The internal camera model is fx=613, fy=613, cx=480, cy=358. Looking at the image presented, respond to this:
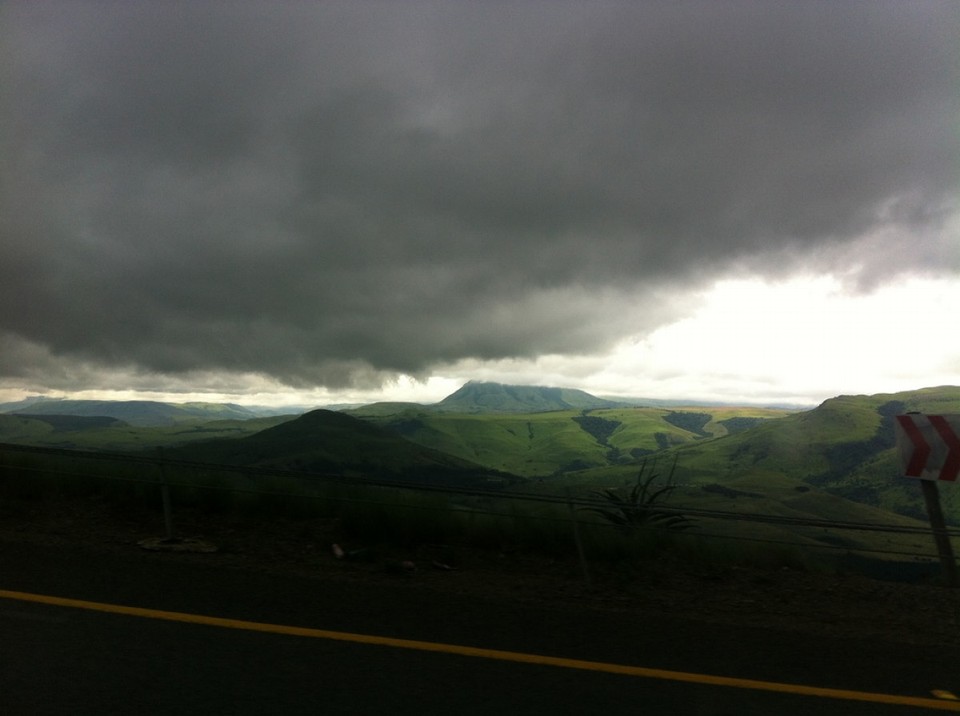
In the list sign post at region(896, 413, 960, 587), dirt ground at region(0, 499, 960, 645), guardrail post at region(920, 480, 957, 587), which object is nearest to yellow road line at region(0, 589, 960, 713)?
dirt ground at region(0, 499, 960, 645)

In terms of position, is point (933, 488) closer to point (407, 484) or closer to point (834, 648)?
point (834, 648)

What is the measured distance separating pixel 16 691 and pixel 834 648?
21.6 feet

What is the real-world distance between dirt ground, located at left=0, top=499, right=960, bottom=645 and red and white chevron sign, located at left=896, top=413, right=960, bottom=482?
1602mm

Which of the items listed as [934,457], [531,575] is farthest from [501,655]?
[934,457]

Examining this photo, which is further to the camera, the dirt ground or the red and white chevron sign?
the red and white chevron sign

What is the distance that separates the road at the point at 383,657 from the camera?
161 inches

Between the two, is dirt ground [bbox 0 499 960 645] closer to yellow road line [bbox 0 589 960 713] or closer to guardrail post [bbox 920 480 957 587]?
guardrail post [bbox 920 480 957 587]

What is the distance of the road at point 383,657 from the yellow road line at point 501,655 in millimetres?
19

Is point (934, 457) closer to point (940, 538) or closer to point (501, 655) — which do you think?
point (940, 538)

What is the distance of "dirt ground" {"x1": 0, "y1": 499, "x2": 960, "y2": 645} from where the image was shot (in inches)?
270

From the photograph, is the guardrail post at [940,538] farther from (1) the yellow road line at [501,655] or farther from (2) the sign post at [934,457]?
(1) the yellow road line at [501,655]

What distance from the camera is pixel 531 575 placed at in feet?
26.4

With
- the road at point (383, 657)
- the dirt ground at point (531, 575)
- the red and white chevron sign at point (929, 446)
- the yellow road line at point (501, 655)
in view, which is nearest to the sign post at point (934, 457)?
the red and white chevron sign at point (929, 446)

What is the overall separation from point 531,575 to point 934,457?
19.0 feet
